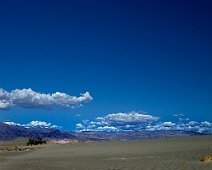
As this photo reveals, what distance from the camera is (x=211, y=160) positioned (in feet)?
68.8

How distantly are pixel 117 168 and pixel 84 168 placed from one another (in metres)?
2.40

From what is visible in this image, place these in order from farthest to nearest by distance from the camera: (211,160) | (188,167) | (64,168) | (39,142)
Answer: (39,142)
(64,168)
(211,160)
(188,167)

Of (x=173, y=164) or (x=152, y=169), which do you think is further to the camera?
(x=173, y=164)

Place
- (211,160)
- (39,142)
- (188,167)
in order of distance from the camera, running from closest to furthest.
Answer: (188,167) → (211,160) → (39,142)

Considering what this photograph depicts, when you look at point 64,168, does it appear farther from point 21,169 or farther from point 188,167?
point 188,167

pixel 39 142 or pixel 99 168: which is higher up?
pixel 39 142

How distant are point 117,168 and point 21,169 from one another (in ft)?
23.0

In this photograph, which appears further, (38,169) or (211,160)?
(38,169)

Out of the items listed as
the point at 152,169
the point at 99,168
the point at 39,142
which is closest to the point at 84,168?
the point at 99,168

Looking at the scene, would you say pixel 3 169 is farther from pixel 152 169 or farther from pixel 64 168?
pixel 152 169

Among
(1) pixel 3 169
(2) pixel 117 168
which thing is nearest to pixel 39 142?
(1) pixel 3 169

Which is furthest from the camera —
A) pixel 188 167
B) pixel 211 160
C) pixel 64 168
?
pixel 64 168

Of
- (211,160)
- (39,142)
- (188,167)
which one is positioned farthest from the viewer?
(39,142)

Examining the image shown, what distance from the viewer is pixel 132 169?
2023 centimetres
